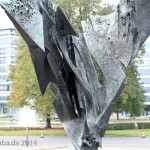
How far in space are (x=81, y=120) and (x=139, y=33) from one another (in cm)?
227

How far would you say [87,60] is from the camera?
8828 mm

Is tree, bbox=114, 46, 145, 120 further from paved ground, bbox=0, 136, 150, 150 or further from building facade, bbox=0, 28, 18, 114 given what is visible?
building facade, bbox=0, 28, 18, 114

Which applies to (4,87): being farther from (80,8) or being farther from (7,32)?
(80,8)

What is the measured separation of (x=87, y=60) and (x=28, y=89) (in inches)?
860

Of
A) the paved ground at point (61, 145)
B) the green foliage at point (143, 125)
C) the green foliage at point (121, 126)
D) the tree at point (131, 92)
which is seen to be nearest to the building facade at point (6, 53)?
Result: the tree at point (131, 92)

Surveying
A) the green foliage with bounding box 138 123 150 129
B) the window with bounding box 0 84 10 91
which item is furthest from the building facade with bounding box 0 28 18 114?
the green foliage with bounding box 138 123 150 129

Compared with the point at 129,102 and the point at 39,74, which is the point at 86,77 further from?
the point at 129,102

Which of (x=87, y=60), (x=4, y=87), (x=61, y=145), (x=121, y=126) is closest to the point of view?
(x=87, y=60)

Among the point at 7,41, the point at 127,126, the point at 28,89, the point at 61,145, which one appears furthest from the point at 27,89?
the point at 7,41

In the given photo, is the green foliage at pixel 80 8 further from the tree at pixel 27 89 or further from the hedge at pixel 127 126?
the hedge at pixel 127 126

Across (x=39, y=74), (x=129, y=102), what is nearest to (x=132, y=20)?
(x=39, y=74)

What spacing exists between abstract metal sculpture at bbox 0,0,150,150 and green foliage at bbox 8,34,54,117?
19.0 meters

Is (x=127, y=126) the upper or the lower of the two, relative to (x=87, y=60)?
lower

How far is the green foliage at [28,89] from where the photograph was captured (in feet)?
94.1
